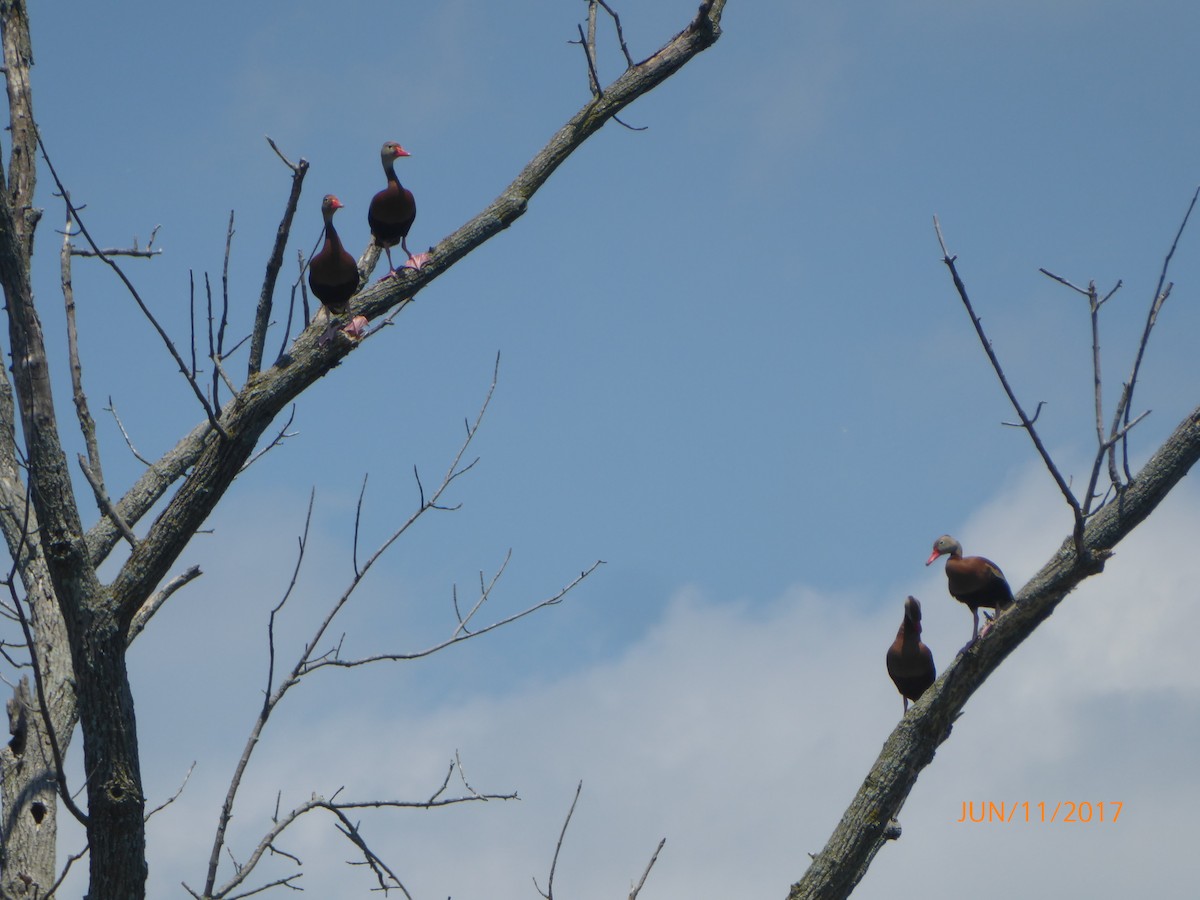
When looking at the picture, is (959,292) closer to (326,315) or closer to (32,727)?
(326,315)

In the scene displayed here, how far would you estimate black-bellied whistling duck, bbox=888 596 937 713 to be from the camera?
4.55 metres

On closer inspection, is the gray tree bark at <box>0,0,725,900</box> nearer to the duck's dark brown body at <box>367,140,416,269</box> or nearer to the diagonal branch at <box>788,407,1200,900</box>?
the duck's dark brown body at <box>367,140,416,269</box>

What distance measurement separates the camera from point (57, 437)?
2836 mm

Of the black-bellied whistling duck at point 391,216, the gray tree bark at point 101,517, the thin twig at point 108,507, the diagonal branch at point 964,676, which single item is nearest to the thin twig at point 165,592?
the gray tree bark at point 101,517

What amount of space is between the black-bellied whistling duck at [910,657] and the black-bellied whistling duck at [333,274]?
95.4 inches

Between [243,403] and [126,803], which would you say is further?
[243,403]

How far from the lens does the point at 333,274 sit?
174 inches

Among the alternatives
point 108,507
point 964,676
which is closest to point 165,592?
point 108,507

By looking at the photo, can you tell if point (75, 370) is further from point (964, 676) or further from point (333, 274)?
point (964, 676)

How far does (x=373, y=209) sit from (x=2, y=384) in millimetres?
1692

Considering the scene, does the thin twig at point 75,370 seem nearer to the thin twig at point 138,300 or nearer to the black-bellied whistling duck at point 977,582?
the thin twig at point 138,300

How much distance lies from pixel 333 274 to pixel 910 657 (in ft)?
8.66

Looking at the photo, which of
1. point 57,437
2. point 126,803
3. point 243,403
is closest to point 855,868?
point 126,803

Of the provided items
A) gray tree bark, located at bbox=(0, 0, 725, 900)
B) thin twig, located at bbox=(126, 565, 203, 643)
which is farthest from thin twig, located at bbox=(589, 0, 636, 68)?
thin twig, located at bbox=(126, 565, 203, 643)
